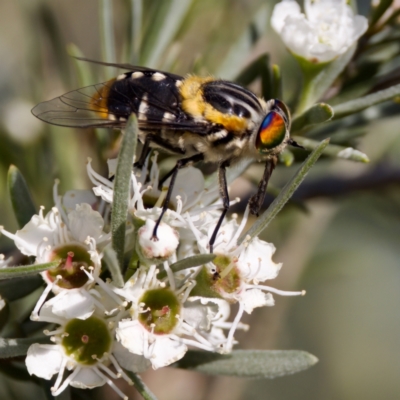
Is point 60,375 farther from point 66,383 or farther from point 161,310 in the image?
point 161,310

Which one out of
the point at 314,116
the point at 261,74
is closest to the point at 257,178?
the point at 261,74

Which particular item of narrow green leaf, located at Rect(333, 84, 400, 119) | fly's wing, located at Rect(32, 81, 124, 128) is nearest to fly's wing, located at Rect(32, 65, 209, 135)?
fly's wing, located at Rect(32, 81, 124, 128)

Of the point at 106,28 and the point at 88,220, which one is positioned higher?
the point at 106,28

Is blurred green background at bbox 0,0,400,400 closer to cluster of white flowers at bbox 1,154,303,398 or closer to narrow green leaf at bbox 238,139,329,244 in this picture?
cluster of white flowers at bbox 1,154,303,398

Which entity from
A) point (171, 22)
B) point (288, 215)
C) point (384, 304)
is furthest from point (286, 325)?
point (171, 22)

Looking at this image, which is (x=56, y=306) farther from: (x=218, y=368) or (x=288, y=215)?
(x=288, y=215)

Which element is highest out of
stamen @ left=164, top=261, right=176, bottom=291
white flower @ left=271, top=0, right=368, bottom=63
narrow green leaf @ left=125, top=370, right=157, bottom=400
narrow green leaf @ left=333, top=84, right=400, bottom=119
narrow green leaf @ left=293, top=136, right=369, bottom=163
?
white flower @ left=271, top=0, right=368, bottom=63
